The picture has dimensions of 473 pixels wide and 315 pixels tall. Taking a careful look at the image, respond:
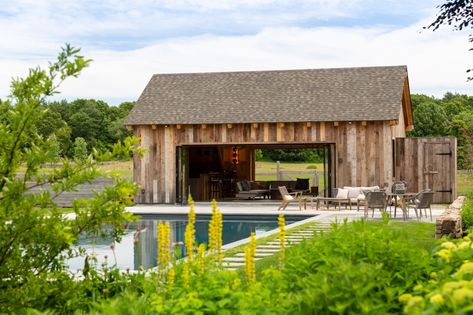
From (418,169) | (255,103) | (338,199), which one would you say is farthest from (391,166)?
(255,103)

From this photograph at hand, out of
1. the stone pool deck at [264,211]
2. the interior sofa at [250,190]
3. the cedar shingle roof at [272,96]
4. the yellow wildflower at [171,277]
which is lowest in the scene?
the stone pool deck at [264,211]

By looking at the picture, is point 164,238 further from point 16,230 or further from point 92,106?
point 92,106

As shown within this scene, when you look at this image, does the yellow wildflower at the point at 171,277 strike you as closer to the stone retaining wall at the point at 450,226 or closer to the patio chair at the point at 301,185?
the stone retaining wall at the point at 450,226

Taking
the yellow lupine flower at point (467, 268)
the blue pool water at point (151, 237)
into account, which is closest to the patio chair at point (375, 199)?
the blue pool water at point (151, 237)

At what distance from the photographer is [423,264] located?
456 cm

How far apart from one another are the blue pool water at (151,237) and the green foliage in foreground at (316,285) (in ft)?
15.6

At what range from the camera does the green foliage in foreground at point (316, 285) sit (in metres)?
3.59

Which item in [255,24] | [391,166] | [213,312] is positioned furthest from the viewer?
[255,24]

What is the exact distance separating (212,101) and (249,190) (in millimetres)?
4351

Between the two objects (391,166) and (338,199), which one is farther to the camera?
(391,166)

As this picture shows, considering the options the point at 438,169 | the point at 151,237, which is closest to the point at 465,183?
the point at 438,169

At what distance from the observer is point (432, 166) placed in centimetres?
2327

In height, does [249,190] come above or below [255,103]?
below

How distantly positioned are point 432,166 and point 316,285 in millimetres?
20393
